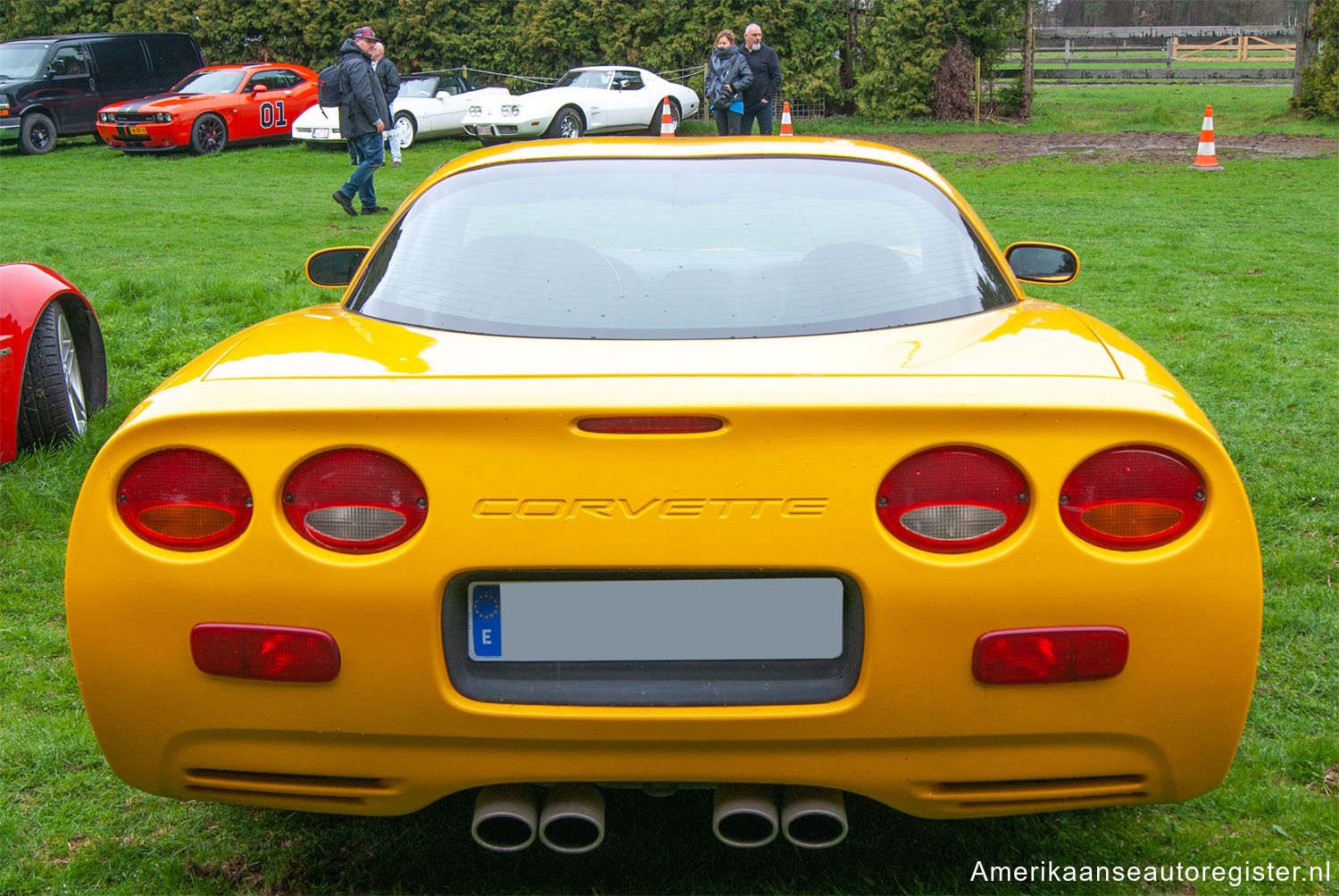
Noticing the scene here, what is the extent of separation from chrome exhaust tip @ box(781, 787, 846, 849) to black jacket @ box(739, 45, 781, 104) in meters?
13.9

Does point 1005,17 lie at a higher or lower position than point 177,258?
higher

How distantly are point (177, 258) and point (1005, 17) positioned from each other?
17114 mm

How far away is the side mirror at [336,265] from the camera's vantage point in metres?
3.67

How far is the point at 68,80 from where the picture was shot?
69.7 feet

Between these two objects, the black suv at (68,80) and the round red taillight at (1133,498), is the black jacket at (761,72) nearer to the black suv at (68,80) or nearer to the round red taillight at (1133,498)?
the black suv at (68,80)

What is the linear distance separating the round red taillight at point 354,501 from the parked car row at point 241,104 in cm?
1818

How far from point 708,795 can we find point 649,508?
3.49ft

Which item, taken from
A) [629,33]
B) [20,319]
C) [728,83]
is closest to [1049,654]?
[20,319]

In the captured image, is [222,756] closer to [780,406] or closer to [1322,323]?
[780,406]

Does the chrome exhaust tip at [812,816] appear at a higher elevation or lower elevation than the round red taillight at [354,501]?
lower

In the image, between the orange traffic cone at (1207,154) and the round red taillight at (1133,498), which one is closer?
the round red taillight at (1133,498)

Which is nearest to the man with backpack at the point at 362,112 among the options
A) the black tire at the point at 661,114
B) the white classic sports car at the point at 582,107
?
the white classic sports car at the point at 582,107

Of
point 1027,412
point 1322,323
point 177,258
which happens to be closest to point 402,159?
point 177,258

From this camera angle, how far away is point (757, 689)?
2006 millimetres
